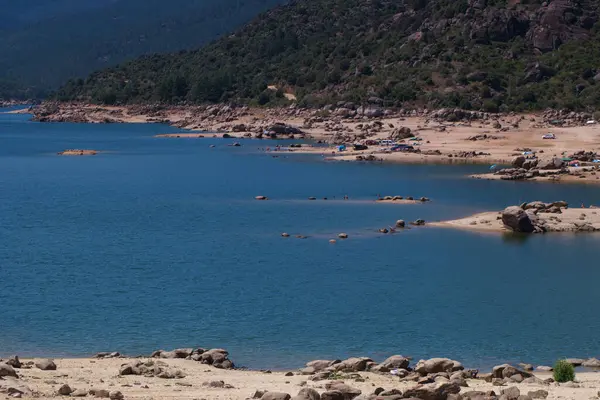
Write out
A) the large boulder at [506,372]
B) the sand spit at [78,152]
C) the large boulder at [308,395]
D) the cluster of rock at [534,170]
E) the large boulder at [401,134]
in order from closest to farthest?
the large boulder at [308,395] → the large boulder at [506,372] → the cluster of rock at [534,170] → the large boulder at [401,134] → the sand spit at [78,152]

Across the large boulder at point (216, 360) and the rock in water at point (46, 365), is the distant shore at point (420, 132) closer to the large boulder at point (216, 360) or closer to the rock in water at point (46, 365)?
the large boulder at point (216, 360)

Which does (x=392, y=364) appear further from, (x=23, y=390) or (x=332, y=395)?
(x=23, y=390)

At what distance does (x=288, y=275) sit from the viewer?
4125 centimetres

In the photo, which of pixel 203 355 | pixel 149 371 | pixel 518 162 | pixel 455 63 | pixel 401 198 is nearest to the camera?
pixel 149 371

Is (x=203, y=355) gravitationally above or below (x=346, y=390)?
below

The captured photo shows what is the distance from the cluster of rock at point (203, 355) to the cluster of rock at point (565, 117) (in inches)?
3334

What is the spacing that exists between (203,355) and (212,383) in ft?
13.1

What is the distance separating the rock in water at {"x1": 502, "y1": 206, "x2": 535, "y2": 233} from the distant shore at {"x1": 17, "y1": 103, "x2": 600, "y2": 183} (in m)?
20.8

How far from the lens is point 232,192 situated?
231ft

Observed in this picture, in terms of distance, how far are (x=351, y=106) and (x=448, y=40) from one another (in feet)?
65.4

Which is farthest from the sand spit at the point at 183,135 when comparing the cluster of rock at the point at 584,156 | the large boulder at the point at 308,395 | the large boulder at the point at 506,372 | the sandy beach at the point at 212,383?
the large boulder at the point at 308,395

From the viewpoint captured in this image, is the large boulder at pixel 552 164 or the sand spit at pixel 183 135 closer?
the large boulder at pixel 552 164

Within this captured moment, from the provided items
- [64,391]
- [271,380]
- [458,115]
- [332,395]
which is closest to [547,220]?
[271,380]

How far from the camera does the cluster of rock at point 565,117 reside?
4262 inches
